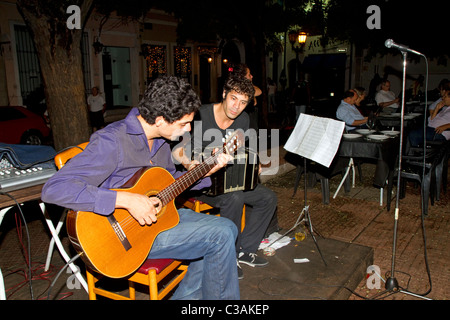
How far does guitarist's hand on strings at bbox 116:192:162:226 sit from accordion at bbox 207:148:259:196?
1070 mm

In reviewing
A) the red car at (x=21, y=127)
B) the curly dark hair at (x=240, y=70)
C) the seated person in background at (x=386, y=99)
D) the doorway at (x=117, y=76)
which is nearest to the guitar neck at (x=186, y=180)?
the curly dark hair at (x=240, y=70)

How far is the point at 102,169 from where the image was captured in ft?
7.04

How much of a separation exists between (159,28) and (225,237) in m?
16.6

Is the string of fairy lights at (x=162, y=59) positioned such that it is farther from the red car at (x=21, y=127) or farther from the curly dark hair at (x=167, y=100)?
the curly dark hair at (x=167, y=100)

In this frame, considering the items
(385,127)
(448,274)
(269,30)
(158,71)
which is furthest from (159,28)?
(448,274)

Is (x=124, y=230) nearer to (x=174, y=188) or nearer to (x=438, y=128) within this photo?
(x=174, y=188)

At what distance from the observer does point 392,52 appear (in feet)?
71.3

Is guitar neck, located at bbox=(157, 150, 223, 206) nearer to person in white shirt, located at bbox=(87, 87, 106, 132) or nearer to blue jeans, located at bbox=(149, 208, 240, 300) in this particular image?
blue jeans, located at bbox=(149, 208, 240, 300)

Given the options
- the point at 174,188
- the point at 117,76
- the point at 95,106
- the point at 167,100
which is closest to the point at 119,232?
the point at 174,188

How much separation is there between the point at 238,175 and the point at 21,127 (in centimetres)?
821

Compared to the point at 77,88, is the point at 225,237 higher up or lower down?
lower down

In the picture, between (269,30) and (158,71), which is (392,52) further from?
(158,71)
